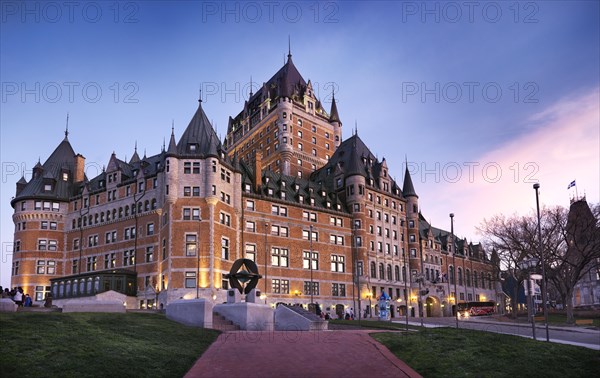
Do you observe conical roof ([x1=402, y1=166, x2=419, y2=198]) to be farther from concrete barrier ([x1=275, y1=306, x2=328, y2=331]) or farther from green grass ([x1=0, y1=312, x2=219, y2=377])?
green grass ([x1=0, y1=312, x2=219, y2=377])

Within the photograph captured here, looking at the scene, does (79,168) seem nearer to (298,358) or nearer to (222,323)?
(222,323)

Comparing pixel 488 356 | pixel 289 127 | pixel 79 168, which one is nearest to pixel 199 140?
pixel 79 168

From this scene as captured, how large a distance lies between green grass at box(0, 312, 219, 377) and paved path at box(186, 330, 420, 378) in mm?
1141

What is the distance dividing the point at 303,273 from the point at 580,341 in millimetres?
42716

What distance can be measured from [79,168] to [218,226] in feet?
97.3

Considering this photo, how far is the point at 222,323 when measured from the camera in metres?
39.3

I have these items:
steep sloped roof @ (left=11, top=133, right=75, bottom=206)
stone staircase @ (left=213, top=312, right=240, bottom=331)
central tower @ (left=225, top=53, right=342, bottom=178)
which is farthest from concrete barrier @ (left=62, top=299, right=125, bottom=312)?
central tower @ (left=225, top=53, right=342, bottom=178)

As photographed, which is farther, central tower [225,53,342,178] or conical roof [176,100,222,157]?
central tower [225,53,342,178]

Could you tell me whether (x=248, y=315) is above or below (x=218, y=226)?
below

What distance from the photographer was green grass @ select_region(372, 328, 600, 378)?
70.9 ft

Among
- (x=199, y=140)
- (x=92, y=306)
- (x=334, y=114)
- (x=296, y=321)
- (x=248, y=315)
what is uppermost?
(x=334, y=114)

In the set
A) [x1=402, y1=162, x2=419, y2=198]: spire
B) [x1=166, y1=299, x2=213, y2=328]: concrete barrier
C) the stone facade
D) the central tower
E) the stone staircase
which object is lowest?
the stone staircase

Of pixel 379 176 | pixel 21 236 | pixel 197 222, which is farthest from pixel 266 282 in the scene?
pixel 21 236

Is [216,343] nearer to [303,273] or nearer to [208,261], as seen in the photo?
[208,261]
